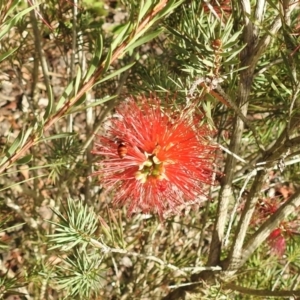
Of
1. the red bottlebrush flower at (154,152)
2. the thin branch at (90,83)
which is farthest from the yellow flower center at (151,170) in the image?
the thin branch at (90,83)

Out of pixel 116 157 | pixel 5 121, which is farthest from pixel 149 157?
pixel 5 121

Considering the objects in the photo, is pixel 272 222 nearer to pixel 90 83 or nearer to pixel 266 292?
pixel 266 292

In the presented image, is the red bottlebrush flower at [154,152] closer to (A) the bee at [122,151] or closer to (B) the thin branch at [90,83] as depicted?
(A) the bee at [122,151]

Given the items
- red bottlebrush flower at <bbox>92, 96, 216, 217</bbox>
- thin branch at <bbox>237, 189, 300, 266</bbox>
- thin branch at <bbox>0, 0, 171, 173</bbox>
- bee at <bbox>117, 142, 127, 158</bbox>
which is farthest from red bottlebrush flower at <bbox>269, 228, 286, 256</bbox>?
thin branch at <bbox>0, 0, 171, 173</bbox>

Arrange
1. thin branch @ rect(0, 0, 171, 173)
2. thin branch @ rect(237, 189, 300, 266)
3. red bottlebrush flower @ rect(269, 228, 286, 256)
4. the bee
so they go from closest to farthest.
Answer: thin branch @ rect(0, 0, 171, 173) → the bee → thin branch @ rect(237, 189, 300, 266) → red bottlebrush flower @ rect(269, 228, 286, 256)

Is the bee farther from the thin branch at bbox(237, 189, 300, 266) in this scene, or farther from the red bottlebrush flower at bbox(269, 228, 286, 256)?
the red bottlebrush flower at bbox(269, 228, 286, 256)

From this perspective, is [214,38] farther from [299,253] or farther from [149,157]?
[299,253]

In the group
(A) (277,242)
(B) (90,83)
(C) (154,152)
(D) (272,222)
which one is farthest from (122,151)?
(A) (277,242)

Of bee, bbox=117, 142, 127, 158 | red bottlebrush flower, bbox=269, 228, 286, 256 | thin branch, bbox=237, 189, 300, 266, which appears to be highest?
bee, bbox=117, 142, 127, 158
